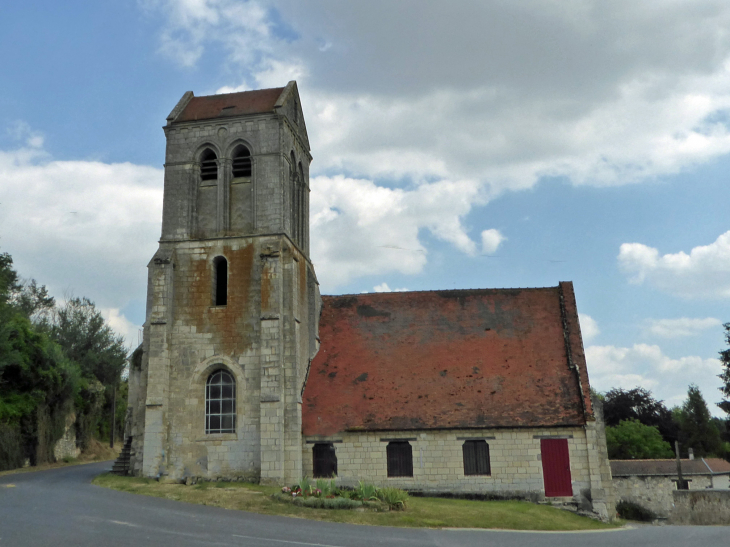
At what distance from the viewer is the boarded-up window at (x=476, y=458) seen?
21.7 m

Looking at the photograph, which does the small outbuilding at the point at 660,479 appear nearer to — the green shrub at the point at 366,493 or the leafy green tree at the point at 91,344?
the green shrub at the point at 366,493

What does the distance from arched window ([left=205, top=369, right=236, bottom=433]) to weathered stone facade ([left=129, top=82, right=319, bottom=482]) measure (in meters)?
0.22

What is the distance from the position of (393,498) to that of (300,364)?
708 centimetres

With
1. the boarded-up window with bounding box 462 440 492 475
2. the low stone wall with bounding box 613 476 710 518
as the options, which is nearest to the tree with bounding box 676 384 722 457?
the low stone wall with bounding box 613 476 710 518

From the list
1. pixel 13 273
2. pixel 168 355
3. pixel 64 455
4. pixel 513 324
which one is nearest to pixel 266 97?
pixel 168 355

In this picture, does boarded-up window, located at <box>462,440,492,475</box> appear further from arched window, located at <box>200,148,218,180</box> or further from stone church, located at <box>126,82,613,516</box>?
arched window, located at <box>200,148,218,180</box>

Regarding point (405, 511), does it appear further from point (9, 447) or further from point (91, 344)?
point (91, 344)

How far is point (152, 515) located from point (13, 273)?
4017 centimetres

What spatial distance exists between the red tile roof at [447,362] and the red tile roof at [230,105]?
28.1 ft

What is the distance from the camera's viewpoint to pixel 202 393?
75.6 ft

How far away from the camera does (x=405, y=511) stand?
17641 mm

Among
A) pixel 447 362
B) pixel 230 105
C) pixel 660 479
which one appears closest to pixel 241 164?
pixel 230 105

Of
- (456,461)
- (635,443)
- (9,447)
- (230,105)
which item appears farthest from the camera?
(635,443)

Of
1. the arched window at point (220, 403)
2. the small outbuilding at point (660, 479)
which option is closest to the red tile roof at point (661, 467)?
the small outbuilding at point (660, 479)
